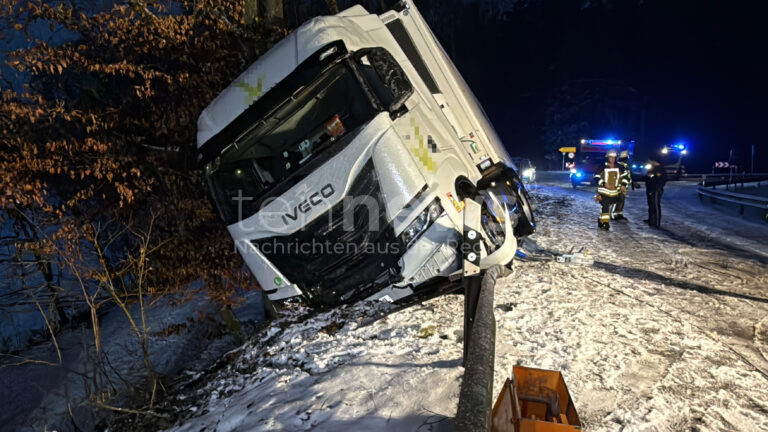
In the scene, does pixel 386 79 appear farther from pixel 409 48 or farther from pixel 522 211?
pixel 522 211

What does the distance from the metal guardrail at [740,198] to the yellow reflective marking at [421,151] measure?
8841mm

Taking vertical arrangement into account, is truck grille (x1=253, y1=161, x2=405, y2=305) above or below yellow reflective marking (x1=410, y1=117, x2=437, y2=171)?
below

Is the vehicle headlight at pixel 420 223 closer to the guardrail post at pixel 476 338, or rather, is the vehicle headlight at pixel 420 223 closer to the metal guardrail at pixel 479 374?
the guardrail post at pixel 476 338

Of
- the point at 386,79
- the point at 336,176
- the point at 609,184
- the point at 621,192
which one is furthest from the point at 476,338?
the point at 621,192

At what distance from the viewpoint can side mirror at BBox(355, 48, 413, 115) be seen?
12.4ft

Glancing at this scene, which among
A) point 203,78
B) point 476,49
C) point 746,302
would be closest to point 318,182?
point 203,78

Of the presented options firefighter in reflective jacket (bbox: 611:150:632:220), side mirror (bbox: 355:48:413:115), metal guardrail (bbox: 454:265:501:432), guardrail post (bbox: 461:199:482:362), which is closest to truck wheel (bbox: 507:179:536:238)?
guardrail post (bbox: 461:199:482:362)

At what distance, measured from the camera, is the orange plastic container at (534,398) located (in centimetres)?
194

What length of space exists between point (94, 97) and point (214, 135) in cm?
316

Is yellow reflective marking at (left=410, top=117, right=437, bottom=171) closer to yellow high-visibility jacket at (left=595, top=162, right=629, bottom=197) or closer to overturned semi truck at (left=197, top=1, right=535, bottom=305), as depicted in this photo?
overturned semi truck at (left=197, top=1, right=535, bottom=305)

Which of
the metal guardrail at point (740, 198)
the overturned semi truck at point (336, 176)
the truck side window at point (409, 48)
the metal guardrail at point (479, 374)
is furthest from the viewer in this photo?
the metal guardrail at point (740, 198)

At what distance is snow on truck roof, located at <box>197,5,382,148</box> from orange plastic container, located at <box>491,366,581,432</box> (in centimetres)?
338

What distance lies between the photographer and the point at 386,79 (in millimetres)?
3793

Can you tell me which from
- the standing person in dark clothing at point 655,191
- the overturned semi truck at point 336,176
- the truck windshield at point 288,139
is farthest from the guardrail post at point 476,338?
the standing person in dark clothing at point 655,191
